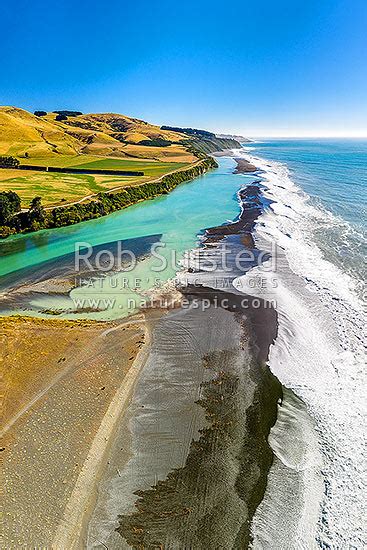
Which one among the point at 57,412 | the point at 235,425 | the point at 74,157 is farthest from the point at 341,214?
the point at 74,157

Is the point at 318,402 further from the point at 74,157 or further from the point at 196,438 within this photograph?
the point at 74,157

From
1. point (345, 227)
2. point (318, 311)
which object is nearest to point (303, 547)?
point (318, 311)

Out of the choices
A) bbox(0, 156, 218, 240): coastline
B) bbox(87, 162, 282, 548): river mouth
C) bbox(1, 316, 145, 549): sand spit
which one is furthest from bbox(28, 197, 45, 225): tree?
bbox(87, 162, 282, 548): river mouth

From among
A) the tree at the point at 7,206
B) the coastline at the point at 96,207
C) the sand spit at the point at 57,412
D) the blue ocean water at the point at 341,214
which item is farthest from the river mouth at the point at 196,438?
the tree at the point at 7,206

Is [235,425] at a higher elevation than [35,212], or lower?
lower

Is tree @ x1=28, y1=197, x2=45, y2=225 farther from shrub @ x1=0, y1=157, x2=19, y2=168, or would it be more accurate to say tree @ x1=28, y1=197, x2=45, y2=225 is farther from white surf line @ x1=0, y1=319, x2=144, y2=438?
shrub @ x1=0, y1=157, x2=19, y2=168

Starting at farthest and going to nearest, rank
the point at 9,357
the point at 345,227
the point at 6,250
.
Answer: the point at 345,227 < the point at 6,250 < the point at 9,357

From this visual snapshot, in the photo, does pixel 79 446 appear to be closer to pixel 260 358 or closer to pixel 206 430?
pixel 206 430
